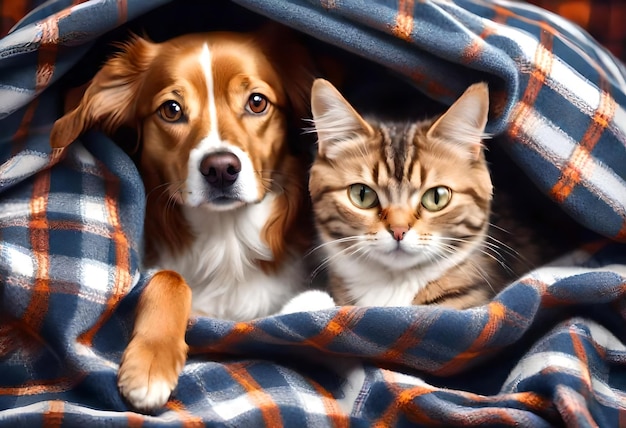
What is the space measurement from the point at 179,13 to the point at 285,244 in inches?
22.9

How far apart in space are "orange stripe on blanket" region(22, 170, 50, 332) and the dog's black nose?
30 centimetres

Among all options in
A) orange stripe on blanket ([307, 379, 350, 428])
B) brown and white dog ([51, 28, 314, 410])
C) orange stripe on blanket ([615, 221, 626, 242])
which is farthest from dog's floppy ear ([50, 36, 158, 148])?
orange stripe on blanket ([615, 221, 626, 242])

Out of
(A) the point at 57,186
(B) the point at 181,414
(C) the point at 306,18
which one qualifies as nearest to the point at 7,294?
(A) the point at 57,186

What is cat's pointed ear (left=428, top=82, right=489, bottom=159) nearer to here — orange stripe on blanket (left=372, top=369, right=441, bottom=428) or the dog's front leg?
orange stripe on blanket (left=372, top=369, right=441, bottom=428)

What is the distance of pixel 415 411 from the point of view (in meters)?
1.13

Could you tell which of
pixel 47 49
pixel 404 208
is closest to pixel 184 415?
pixel 404 208

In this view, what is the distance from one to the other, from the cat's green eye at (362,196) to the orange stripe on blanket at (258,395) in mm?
378

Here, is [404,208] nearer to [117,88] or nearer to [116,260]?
[116,260]

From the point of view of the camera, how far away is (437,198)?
1369mm

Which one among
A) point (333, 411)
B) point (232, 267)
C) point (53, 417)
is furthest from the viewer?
point (232, 267)

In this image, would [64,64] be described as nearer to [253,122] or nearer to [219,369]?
[253,122]

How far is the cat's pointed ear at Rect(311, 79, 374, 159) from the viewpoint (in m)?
1.33

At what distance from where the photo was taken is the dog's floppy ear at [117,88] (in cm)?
143

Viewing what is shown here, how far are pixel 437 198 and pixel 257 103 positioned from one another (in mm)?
412
